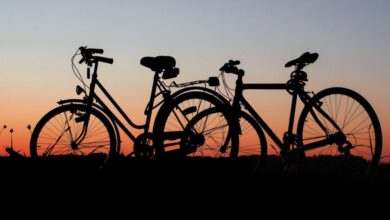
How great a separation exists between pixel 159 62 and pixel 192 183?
177 cm

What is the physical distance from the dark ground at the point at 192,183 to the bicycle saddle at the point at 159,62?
1.26 meters

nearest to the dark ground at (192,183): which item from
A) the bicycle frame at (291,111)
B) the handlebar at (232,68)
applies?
the bicycle frame at (291,111)

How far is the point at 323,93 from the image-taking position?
26.1 ft

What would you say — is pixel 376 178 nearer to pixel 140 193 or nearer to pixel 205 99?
pixel 205 99

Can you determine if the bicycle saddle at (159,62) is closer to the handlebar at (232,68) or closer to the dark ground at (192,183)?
the handlebar at (232,68)

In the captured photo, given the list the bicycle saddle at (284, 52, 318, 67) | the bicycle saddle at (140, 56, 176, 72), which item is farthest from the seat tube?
the bicycle saddle at (140, 56, 176, 72)

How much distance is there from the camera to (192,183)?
679cm

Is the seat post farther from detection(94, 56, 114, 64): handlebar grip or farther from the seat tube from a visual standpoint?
the seat tube

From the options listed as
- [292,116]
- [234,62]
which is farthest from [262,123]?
[234,62]

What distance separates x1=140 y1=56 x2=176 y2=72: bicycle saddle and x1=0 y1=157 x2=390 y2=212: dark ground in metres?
1.26

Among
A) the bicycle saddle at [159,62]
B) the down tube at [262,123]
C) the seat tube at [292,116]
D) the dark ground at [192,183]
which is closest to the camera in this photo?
the dark ground at [192,183]

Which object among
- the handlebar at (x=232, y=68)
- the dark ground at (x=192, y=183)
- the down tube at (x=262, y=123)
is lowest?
the dark ground at (x=192, y=183)

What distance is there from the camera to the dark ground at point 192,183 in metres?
5.86

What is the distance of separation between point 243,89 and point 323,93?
112 centimetres
